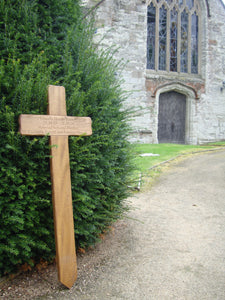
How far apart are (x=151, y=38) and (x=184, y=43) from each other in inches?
75.1

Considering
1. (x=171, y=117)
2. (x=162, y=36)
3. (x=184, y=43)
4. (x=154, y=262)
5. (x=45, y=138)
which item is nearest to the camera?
(x=45, y=138)

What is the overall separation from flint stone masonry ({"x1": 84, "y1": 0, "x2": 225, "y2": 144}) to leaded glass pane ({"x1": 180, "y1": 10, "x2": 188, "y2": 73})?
613 mm

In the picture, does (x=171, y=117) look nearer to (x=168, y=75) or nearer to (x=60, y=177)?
(x=168, y=75)

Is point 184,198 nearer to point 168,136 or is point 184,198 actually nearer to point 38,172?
point 38,172

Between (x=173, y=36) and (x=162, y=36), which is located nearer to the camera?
(x=162, y=36)

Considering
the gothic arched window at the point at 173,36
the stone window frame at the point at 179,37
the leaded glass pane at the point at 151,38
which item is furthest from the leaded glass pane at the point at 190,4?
the leaded glass pane at the point at 151,38

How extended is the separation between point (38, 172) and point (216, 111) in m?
14.0

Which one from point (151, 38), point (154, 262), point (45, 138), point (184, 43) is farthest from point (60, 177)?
point (184, 43)

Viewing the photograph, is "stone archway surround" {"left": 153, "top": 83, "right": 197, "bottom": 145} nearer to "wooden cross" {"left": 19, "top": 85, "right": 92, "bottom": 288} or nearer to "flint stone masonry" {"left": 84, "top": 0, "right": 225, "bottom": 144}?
"flint stone masonry" {"left": 84, "top": 0, "right": 225, "bottom": 144}

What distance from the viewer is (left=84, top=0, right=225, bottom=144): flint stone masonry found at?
500 inches

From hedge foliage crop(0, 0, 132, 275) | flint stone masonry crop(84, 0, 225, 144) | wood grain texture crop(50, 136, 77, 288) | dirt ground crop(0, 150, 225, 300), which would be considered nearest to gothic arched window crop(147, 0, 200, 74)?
flint stone masonry crop(84, 0, 225, 144)

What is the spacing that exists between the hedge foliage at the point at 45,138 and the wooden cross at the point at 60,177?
0.33 ft

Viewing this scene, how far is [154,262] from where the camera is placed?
9.45ft

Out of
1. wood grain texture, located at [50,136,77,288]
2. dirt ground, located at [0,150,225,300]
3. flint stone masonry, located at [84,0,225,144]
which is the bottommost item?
dirt ground, located at [0,150,225,300]
